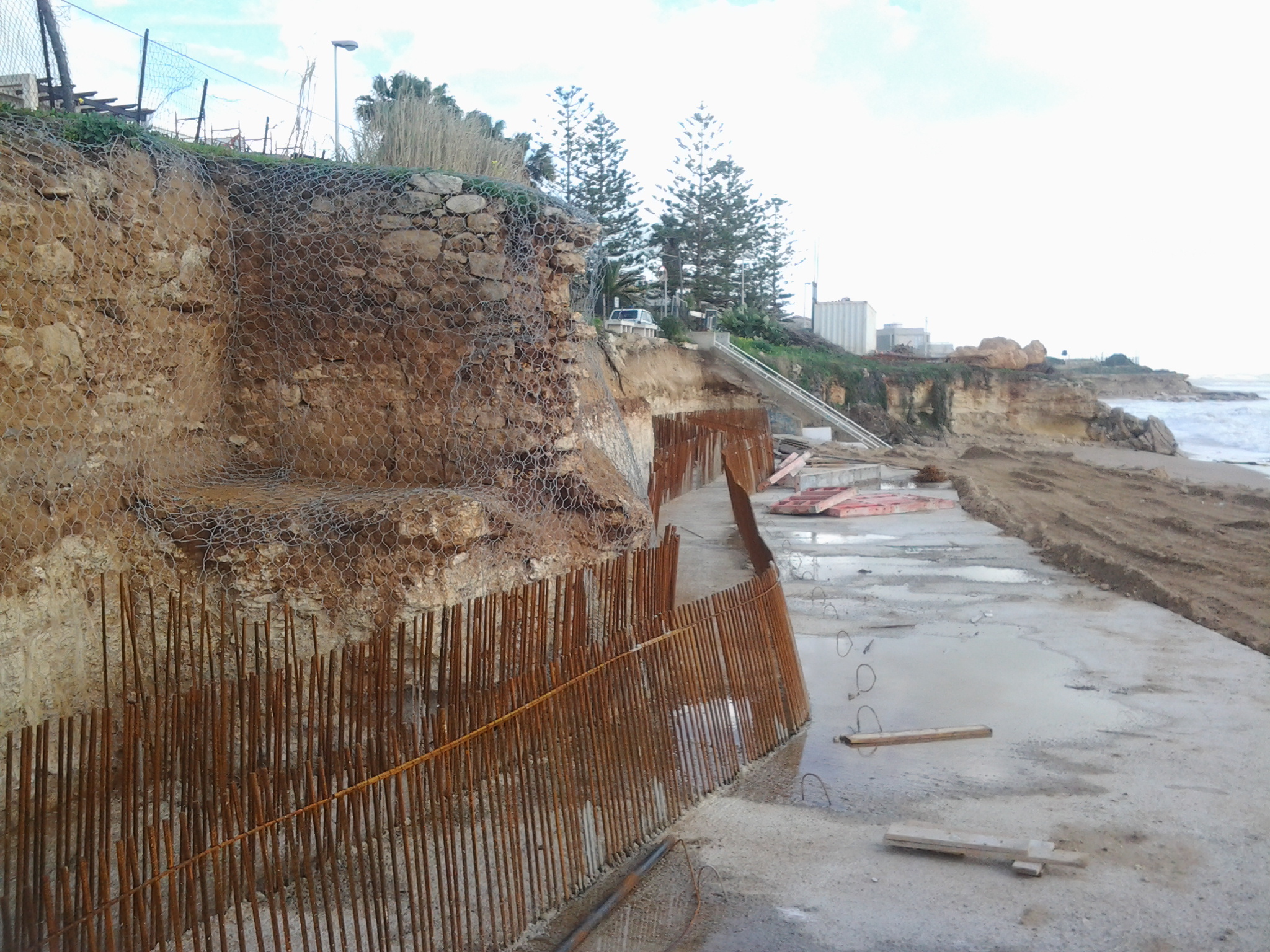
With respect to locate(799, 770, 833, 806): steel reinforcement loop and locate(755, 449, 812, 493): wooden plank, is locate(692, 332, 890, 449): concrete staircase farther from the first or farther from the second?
locate(799, 770, 833, 806): steel reinforcement loop

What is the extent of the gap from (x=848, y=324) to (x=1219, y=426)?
2116cm

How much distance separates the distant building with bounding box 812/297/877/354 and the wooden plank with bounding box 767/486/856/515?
41.8 m

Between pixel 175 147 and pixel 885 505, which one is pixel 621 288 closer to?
pixel 885 505

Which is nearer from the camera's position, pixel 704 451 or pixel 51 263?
pixel 51 263

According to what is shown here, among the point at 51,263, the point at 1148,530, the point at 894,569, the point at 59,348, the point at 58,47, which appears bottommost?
the point at 894,569

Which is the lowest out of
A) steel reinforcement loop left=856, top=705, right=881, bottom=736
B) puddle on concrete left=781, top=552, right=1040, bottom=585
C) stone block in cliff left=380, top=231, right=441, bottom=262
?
steel reinforcement loop left=856, top=705, right=881, bottom=736

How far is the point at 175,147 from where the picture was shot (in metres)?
6.65

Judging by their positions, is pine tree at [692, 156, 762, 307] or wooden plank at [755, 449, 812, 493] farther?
pine tree at [692, 156, 762, 307]

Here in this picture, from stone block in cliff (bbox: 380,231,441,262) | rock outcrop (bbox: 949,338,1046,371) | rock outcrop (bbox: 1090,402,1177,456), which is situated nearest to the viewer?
stone block in cliff (bbox: 380,231,441,262)

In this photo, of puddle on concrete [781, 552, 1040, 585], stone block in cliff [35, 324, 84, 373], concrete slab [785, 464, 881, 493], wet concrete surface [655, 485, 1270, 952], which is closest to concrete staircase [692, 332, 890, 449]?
concrete slab [785, 464, 881, 493]

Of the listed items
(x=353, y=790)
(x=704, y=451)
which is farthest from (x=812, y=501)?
(x=353, y=790)

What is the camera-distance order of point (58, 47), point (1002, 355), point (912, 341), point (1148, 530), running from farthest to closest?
point (912, 341) → point (1002, 355) → point (1148, 530) → point (58, 47)

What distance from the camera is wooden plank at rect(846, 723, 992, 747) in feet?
21.6

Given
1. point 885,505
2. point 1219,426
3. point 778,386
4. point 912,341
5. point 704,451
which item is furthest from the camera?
point 912,341
